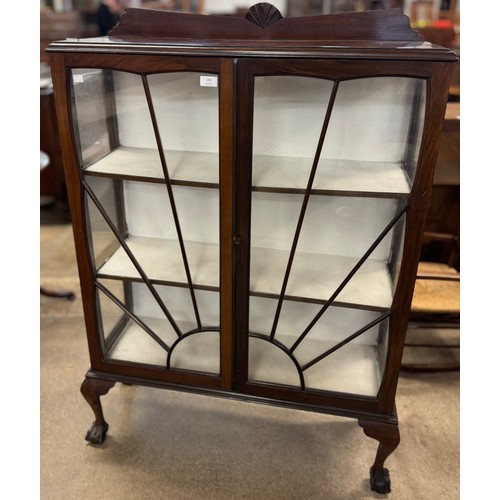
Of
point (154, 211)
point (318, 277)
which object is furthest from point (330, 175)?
point (154, 211)

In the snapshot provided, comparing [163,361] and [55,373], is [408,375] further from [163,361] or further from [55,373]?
[55,373]

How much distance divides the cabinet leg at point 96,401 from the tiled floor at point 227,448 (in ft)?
0.12

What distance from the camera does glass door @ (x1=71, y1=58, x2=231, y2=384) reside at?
1081 millimetres

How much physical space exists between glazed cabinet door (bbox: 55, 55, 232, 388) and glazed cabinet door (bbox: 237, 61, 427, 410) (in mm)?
72

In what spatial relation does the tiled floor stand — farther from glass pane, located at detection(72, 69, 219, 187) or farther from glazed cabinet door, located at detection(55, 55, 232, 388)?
glass pane, located at detection(72, 69, 219, 187)

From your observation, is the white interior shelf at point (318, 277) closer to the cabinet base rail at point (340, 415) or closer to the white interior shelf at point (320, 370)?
the white interior shelf at point (320, 370)

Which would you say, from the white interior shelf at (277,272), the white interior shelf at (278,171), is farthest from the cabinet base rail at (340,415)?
the white interior shelf at (278,171)

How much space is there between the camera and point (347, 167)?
3.59 ft

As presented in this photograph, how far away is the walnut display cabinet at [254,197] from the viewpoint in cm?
98

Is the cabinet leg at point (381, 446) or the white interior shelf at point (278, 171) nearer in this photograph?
the white interior shelf at point (278, 171)

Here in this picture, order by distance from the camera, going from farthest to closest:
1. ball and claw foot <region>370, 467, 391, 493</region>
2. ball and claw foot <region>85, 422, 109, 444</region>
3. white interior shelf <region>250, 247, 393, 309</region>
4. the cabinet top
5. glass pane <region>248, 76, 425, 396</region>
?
ball and claw foot <region>85, 422, 109, 444</region>, ball and claw foot <region>370, 467, 391, 493</region>, white interior shelf <region>250, 247, 393, 309</region>, glass pane <region>248, 76, 425, 396</region>, the cabinet top

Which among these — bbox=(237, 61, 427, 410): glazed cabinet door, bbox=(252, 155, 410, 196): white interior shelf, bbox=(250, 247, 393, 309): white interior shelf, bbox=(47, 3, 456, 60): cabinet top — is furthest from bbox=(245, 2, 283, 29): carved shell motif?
bbox=(250, 247, 393, 309): white interior shelf

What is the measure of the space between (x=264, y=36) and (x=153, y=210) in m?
0.51

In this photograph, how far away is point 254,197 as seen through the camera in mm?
1102
